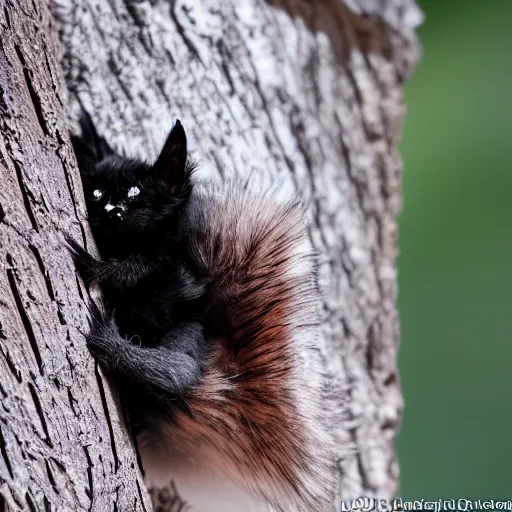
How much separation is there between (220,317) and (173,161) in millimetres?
212

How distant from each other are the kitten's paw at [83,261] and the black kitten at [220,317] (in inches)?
1.0

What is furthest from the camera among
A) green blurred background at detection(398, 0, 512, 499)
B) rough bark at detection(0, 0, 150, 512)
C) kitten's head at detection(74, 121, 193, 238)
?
green blurred background at detection(398, 0, 512, 499)

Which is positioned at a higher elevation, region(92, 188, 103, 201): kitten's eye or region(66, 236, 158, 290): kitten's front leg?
region(92, 188, 103, 201): kitten's eye

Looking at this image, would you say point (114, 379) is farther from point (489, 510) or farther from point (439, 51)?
point (439, 51)

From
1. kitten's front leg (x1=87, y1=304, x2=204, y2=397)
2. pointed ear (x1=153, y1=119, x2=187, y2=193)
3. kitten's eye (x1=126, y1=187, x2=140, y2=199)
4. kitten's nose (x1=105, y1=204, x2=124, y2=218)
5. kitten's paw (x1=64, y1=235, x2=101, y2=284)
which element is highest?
pointed ear (x1=153, y1=119, x2=187, y2=193)

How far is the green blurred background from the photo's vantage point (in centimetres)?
100

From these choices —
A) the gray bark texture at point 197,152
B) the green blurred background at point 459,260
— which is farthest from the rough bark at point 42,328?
the green blurred background at point 459,260

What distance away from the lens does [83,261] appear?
637 mm

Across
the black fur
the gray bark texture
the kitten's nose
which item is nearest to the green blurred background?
the gray bark texture

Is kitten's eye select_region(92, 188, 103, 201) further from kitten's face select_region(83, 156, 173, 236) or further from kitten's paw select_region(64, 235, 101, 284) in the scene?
kitten's paw select_region(64, 235, 101, 284)

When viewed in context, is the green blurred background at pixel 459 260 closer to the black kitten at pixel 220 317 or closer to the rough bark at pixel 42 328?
the black kitten at pixel 220 317

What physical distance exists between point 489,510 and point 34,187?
811 mm

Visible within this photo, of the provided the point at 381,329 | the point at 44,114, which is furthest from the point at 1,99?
the point at 381,329

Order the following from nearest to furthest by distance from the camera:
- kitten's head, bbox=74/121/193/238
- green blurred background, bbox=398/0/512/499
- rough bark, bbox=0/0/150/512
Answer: rough bark, bbox=0/0/150/512
kitten's head, bbox=74/121/193/238
green blurred background, bbox=398/0/512/499
